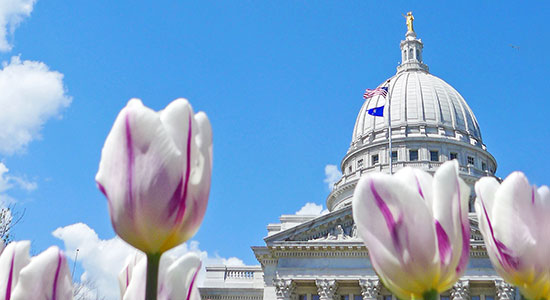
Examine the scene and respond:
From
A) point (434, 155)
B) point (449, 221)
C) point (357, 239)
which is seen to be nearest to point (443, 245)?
point (449, 221)

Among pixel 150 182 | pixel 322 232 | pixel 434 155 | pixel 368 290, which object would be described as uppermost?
pixel 434 155

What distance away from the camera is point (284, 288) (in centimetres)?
4381

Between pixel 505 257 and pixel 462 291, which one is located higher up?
pixel 462 291

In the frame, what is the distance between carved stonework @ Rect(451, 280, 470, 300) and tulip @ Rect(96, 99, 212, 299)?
43.2 meters

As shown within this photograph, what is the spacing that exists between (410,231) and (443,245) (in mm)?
86

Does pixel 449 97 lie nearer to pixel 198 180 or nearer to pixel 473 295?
pixel 473 295

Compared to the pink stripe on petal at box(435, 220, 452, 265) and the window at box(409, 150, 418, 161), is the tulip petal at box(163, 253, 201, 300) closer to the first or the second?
the pink stripe on petal at box(435, 220, 452, 265)

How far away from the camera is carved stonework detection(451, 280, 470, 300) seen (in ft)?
140

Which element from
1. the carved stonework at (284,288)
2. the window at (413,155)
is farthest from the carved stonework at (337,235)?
the window at (413,155)

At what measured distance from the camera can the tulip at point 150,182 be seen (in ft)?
5.14

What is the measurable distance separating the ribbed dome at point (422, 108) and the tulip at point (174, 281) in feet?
210

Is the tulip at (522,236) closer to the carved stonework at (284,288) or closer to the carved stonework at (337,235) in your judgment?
the carved stonework at (284,288)

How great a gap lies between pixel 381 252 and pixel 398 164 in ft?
205

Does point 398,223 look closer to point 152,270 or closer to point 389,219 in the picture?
point 389,219
